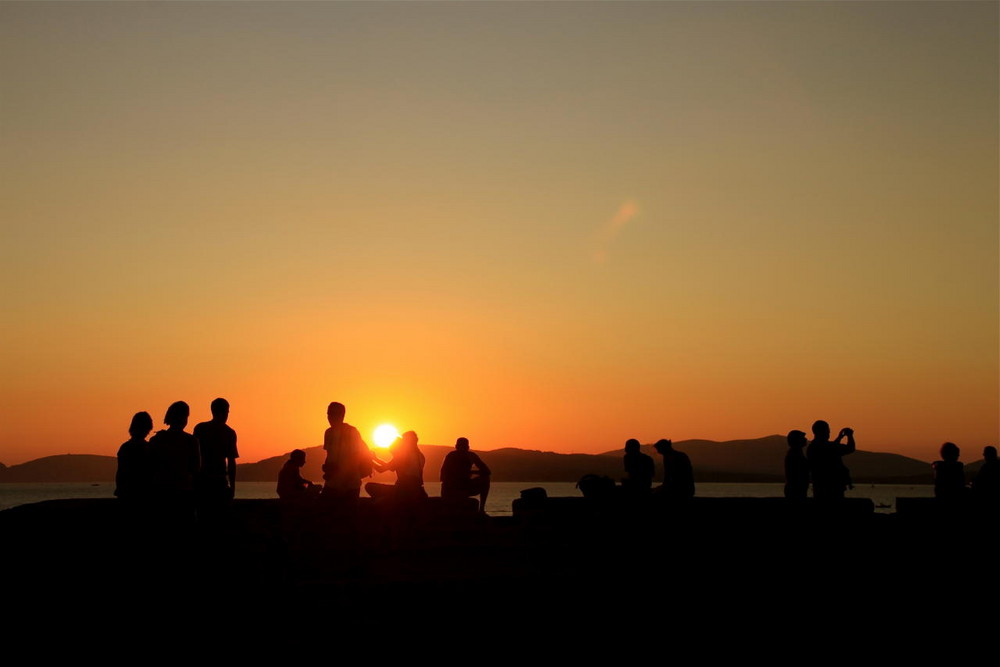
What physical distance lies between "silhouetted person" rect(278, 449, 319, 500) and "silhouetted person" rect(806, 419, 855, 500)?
889 cm

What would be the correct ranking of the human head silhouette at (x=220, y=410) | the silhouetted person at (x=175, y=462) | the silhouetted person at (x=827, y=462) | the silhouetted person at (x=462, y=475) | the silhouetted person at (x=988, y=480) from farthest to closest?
the silhouetted person at (x=462, y=475), the silhouetted person at (x=988, y=480), the silhouetted person at (x=827, y=462), the human head silhouette at (x=220, y=410), the silhouetted person at (x=175, y=462)

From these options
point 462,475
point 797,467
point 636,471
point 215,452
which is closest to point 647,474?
point 636,471

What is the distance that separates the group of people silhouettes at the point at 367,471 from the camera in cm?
1543

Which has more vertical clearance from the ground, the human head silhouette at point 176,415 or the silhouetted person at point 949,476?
the human head silhouette at point 176,415

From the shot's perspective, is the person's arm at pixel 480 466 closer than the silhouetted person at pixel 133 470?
No

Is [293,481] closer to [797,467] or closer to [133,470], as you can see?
[133,470]

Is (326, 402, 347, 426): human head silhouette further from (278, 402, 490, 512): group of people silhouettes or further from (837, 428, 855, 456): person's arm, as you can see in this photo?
(837, 428, 855, 456): person's arm

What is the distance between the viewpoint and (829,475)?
54.6 ft

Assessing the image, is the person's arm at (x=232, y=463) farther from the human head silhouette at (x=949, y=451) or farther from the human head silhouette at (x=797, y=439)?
the human head silhouette at (x=949, y=451)

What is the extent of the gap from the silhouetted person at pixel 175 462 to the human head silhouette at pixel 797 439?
10.4 m

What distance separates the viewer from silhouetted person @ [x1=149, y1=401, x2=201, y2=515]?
11.3 meters

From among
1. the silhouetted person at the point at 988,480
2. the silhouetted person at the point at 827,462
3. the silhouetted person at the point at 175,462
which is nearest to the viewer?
the silhouetted person at the point at 175,462

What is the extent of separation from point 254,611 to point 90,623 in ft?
4.96

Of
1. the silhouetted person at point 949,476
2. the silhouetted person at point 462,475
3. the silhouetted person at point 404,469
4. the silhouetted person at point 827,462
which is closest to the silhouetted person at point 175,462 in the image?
the silhouetted person at point 404,469
